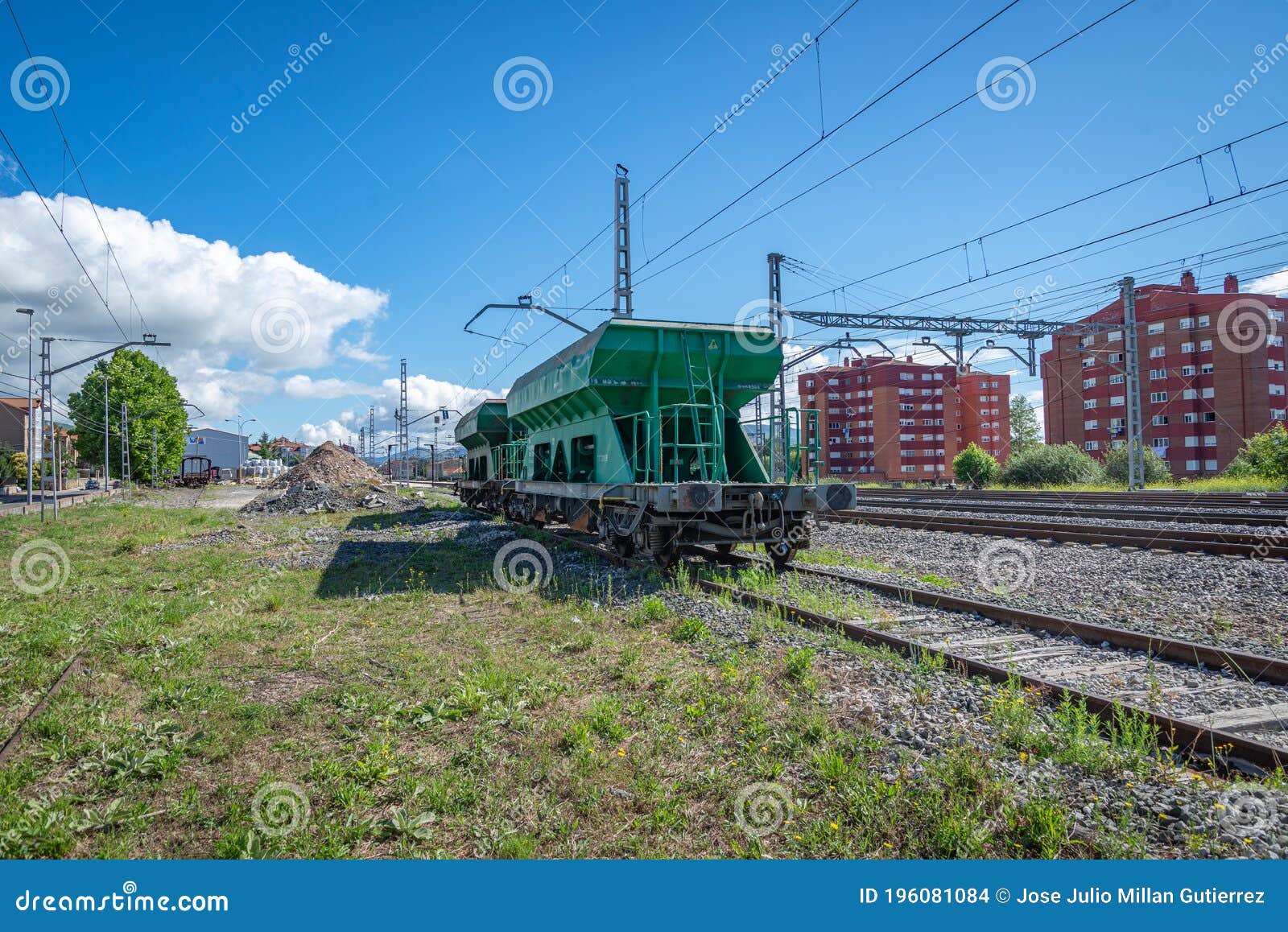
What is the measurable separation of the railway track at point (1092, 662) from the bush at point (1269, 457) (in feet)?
82.9

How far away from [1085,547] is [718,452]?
6.43 metres

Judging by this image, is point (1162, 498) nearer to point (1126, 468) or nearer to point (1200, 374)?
point (1126, 468)

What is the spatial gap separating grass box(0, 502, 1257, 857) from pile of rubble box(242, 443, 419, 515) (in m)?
18.4

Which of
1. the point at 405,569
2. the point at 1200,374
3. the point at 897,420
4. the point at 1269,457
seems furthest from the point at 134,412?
the point at 1200,374

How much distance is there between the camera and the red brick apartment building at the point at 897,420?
85.5 meters

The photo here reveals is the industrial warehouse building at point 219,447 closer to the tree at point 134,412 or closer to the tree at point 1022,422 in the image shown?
the tree at point 134,412

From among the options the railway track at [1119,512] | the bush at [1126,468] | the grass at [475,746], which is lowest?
the grass at [475,746]

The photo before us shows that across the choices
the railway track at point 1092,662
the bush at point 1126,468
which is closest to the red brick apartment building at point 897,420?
the bush at point 1126,468

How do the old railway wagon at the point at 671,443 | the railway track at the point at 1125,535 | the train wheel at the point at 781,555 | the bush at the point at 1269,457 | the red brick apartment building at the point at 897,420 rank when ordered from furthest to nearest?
the red brick apartment building at the point at 897,420 < the bush at the point at 1269,457 < the railway track at the point at 1125,535 < the train wheel at the point at 781,555 < the old railway wagon at the point at 671,443

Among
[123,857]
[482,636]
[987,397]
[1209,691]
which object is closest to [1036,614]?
[1209,691]

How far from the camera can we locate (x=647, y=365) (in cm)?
960

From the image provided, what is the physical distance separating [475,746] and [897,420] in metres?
87.4

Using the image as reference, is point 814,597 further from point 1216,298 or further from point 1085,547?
point 1216,298

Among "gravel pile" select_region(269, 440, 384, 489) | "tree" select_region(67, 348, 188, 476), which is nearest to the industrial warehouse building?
"tree" select_region(67, 348, 188, 476)
